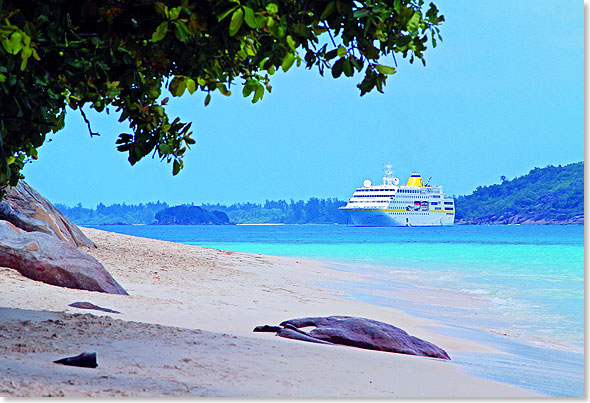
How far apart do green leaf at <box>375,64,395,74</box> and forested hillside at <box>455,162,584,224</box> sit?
26.7m

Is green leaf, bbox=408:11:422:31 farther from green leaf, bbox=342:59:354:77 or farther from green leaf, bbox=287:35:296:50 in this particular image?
green leaf, bbox=287:35:296:50

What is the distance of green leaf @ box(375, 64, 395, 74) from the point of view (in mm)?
2750

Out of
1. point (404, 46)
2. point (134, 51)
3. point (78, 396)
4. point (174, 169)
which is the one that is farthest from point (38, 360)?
point (404, 46)

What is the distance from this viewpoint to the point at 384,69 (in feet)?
9.07

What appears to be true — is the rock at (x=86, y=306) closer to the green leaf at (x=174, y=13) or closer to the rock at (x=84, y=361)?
the rock at (x=84, y=361)

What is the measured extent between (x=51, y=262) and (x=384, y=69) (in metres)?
5.61

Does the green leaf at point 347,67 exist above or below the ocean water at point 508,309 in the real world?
above

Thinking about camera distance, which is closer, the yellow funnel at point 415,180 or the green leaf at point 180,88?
the green leaf at point 180,88

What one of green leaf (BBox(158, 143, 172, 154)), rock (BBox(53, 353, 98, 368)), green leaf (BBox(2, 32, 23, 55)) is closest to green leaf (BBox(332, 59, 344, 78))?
green leaf (BBox(158, 143, 172, 154))

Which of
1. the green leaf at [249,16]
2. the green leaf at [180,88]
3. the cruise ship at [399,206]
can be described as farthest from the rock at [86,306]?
the cruise ship at [399,206]

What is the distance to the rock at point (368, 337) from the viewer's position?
5.12m

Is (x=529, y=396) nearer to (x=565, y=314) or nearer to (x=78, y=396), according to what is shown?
(x=78, y=396)

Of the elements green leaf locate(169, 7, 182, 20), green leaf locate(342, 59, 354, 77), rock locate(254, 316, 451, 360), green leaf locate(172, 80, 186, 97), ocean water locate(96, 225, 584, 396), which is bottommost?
ocean water locate(96, 225, 584, 396)

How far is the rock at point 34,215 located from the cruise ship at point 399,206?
209 ft
